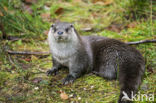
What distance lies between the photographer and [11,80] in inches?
115

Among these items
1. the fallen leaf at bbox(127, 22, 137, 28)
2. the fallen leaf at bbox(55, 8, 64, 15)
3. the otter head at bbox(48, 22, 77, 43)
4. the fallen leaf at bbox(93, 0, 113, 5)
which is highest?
the fallen leaf at bbox(93, 0, 113, 5)

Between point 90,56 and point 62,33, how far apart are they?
1.90 ft

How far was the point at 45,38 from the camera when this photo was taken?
4.14 m

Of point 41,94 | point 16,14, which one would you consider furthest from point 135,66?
point 16,14

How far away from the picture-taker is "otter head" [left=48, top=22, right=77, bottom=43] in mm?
2699

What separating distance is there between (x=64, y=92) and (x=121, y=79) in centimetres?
66

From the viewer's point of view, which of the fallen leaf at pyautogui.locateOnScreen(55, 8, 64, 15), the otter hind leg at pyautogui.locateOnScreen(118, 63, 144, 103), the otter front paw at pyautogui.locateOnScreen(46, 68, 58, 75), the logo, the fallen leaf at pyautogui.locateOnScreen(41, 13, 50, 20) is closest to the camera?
the logo

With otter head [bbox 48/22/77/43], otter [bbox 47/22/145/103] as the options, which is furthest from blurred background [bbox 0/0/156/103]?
otter head [bbox 48/22/77/43]

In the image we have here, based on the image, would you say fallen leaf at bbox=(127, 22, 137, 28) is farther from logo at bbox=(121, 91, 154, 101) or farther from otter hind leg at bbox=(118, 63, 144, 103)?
logo at bbox=(121, 91, 154, 101)

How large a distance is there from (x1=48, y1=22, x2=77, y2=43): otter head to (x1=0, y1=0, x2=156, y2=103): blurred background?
56cm

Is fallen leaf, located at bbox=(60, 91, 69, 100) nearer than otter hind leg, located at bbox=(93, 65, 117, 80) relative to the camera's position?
Yes

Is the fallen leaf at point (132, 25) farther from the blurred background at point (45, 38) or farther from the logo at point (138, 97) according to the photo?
the logo at point (138, 97)

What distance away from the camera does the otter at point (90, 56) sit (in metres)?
2.71

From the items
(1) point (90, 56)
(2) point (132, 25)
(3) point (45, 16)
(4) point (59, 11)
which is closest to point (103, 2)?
(4) point (59, 11)
